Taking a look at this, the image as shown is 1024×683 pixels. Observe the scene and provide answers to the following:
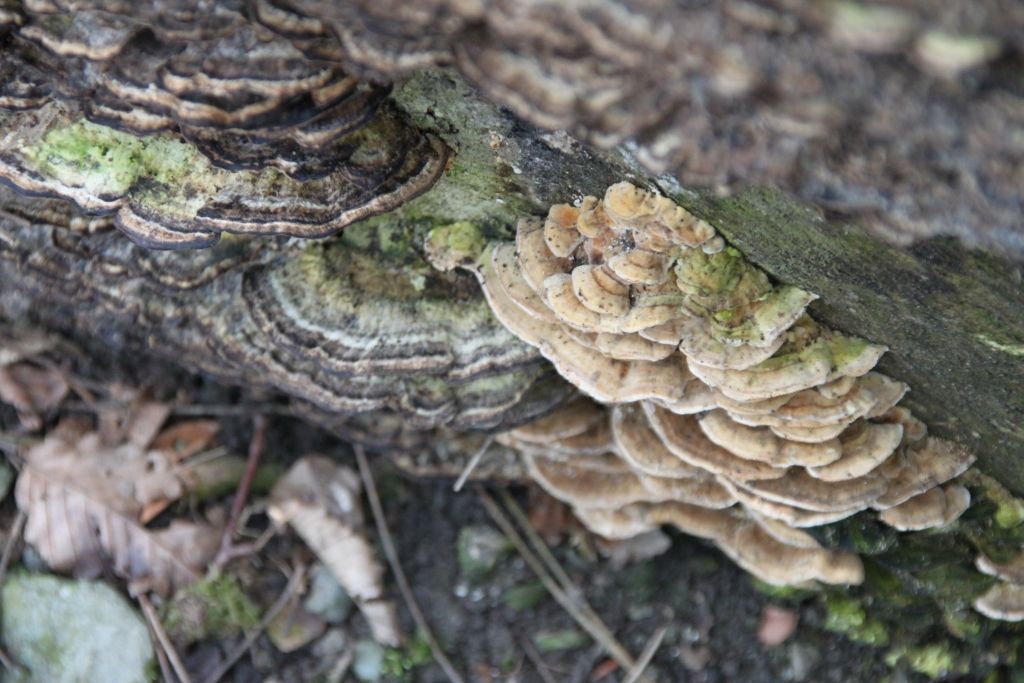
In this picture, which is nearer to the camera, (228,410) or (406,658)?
(406,658)

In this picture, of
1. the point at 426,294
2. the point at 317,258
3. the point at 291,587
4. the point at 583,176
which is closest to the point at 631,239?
the point at 583,176

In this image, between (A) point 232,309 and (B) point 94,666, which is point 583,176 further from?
(B) point 94,666

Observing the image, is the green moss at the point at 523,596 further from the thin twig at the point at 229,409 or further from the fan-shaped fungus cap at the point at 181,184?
the fan-shaped fungus cap at the point at 181,184

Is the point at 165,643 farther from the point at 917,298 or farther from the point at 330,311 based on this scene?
the point at 917,298

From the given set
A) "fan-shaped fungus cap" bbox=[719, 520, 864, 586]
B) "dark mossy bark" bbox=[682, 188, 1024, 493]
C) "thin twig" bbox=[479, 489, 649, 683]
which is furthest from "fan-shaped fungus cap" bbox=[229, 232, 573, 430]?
"thin twig" bbox=[479, 489, 649, 683]

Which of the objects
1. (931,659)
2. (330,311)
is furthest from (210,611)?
(931,659)

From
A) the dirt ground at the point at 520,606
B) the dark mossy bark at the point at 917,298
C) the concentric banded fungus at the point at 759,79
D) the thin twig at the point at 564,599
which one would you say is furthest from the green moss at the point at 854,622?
the concentric banded fungus at the point at 759,79

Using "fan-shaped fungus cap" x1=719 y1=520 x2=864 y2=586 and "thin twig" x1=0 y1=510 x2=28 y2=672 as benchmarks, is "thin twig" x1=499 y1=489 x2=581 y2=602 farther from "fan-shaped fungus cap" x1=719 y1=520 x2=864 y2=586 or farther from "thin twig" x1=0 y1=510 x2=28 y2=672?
"thin twig" x1=0 y1=510 x2=28 y2=672

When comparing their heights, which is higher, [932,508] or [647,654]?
[932,508]
